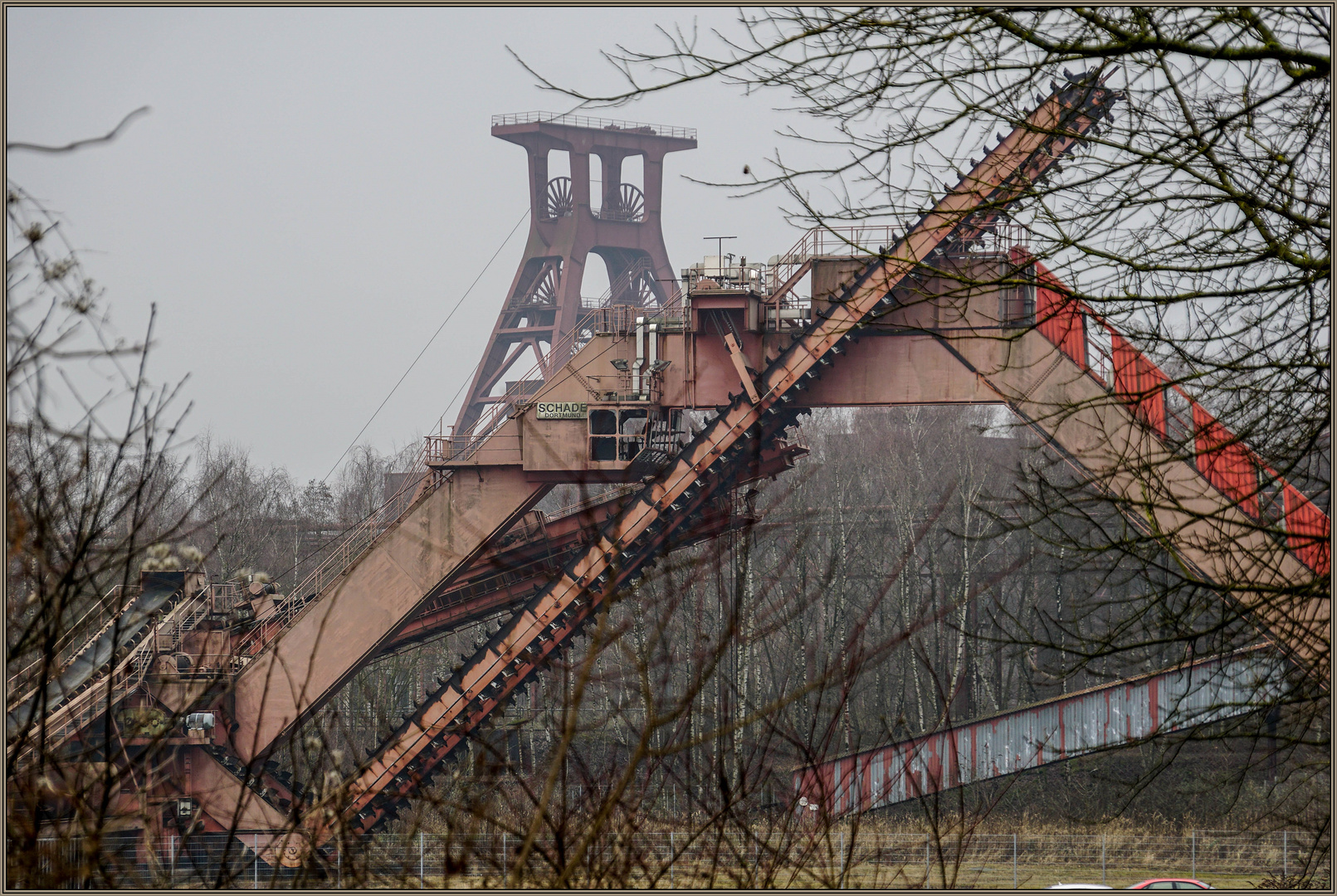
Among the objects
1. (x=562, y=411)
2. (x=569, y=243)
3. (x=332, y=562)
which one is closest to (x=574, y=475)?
(x=562, y=411)

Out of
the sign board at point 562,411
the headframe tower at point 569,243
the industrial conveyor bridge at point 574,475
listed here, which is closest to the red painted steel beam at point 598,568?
the industrial conveyor bridge at point 574,475

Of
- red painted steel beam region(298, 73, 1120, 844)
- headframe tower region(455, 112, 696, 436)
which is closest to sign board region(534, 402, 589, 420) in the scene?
red painted steel beam region(298, 73, 1120, 844)

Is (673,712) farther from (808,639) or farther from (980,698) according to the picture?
(808,639)

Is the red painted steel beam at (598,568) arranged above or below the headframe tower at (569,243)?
below

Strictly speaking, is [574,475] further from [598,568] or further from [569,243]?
[569,243]

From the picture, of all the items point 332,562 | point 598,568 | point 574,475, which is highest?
point 574,475

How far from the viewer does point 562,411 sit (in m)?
16.5

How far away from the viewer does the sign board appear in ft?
54.1

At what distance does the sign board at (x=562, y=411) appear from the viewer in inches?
A: 650

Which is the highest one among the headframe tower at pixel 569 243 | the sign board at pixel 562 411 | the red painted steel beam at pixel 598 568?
the headframe tower at pixel 569 243

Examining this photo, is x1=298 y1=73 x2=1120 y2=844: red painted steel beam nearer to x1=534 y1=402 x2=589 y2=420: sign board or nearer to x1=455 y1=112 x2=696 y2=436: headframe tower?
x1=534 y1=402 x2=589 y2=420: sign board

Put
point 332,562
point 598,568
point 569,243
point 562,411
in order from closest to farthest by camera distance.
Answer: point 598,568, point 562,411, point 332,562, point 569,243

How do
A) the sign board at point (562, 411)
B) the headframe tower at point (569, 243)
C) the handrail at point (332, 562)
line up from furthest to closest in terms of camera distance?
the headframe tower at point (569, 243) < the handrail at point (332, 562) < the sign board at point (562, 411)

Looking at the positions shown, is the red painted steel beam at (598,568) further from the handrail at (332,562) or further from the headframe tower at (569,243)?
the headframe tower at (569,243)
